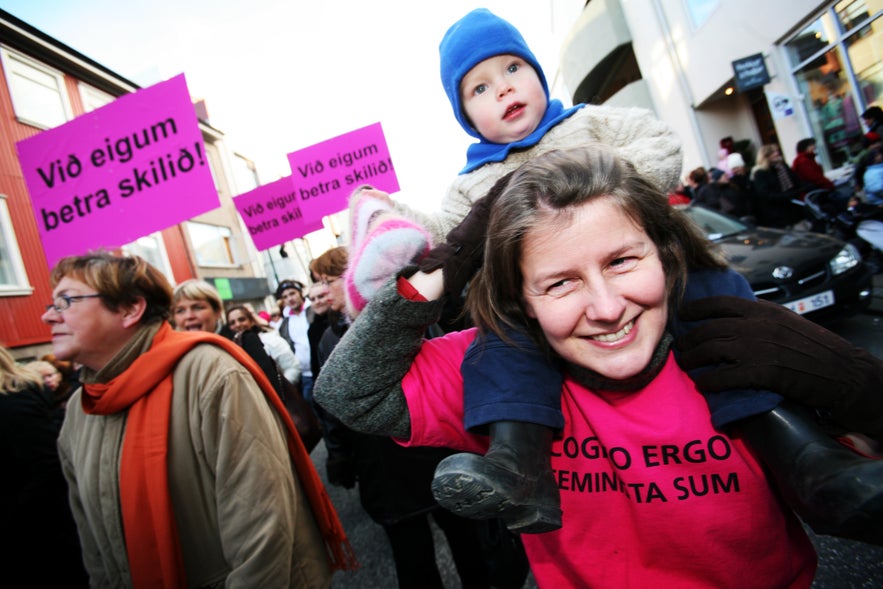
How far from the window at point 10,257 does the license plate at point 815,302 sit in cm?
1492

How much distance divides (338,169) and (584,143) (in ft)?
14.7

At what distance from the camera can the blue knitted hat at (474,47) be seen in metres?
1.66

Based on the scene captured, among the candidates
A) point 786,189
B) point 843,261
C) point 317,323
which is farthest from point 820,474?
point 786,189

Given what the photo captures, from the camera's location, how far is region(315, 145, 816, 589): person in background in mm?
1051

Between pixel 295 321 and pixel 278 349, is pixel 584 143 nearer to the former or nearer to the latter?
pixel 278 349

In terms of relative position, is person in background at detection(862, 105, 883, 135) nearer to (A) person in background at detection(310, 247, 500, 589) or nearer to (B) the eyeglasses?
(A) person in background at detection(310, 247, 500, 589)

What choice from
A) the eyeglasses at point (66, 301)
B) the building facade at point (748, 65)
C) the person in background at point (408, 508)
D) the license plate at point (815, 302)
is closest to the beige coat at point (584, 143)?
the person in background at point (408, 508)

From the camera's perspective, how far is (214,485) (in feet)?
6.41

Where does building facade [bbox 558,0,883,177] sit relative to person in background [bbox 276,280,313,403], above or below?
above

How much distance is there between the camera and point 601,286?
1053 millimetres

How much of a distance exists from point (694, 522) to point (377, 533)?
3316 millimetres

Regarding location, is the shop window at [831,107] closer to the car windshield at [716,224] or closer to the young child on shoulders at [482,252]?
the car windshield at [716,224]

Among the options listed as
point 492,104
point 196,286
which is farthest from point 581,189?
point 196,286

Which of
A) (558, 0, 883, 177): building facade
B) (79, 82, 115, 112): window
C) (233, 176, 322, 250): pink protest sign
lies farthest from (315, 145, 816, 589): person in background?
(79, 82, 115, 112): window
